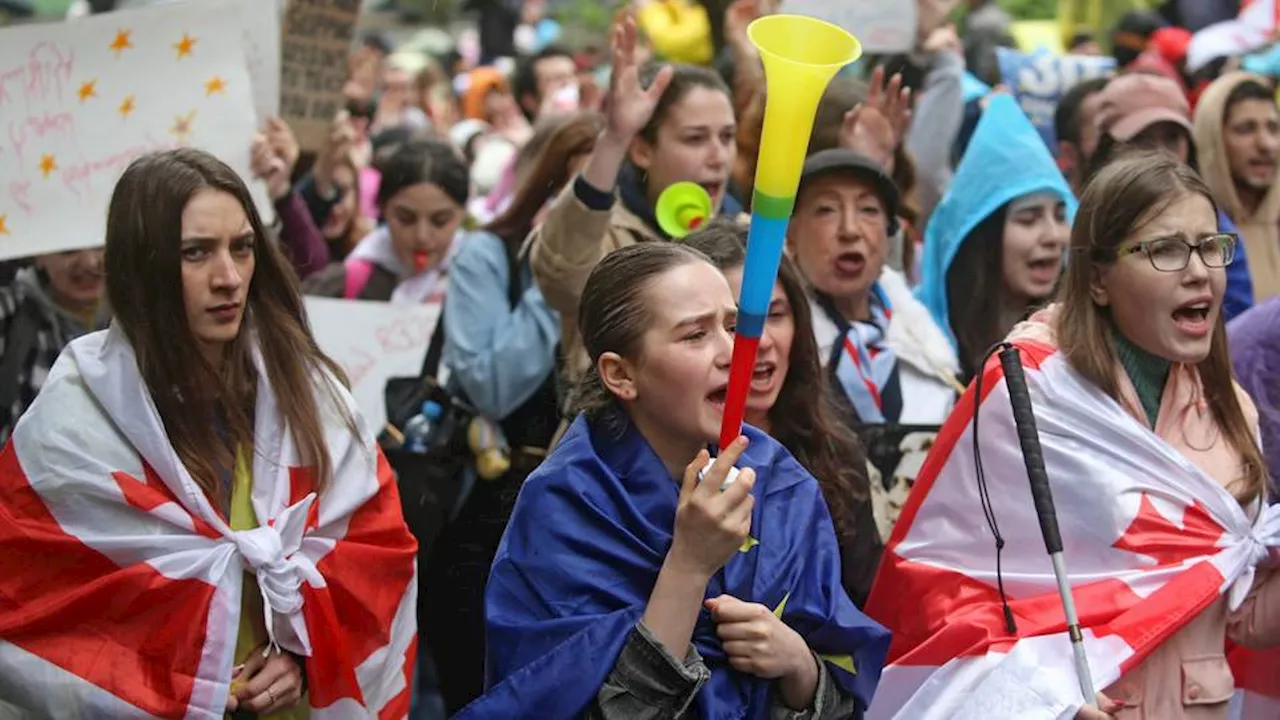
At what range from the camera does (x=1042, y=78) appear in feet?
27.7

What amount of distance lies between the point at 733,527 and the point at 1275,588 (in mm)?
1635

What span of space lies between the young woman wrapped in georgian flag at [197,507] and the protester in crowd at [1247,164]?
12.7 feet

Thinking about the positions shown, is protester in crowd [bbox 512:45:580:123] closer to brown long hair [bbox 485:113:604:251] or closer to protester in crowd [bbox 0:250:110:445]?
brown long hair [bbox 485:113:604:251]

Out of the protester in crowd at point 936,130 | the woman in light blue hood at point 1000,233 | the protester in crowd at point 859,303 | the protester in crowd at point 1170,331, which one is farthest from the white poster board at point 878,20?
the protester in crowd at point 1170,331

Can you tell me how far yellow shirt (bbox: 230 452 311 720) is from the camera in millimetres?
4141

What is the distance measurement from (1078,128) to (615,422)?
4111mm

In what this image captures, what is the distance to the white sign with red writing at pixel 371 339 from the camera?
6727 mm

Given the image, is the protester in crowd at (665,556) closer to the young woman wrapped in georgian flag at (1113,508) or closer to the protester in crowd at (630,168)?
the young woman wrapped in georgian flag at (1113,508)

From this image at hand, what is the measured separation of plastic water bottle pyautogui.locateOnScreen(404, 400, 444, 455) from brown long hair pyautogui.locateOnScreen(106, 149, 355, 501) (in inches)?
56.9

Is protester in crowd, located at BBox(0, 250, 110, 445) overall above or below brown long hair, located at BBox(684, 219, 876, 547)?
below

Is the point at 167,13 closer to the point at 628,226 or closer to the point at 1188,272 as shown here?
the point at 628,226

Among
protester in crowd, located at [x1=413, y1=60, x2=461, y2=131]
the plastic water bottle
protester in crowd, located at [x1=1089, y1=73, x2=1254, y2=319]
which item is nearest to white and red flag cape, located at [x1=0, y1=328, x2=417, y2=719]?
the plastic water bottle

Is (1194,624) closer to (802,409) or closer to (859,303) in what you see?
(802,409)

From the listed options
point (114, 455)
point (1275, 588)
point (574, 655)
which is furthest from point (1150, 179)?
point (114, 455)
